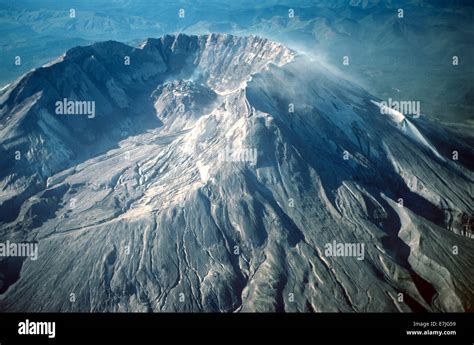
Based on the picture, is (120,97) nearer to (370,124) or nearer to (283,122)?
(283,122)

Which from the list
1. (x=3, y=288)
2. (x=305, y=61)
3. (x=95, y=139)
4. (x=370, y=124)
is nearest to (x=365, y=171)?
(x=370, y=124)
